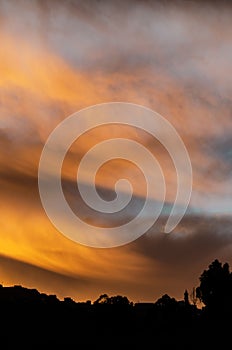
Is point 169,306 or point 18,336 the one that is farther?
point 169,306

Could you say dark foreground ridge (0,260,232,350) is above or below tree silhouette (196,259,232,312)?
below

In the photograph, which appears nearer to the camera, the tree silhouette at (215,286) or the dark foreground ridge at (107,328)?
the dark foreground ridge at (107,328)

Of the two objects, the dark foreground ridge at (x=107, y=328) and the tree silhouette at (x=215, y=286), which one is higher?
the tree silhouette at (x=215, y=286)

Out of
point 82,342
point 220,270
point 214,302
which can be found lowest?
A: point 82,342

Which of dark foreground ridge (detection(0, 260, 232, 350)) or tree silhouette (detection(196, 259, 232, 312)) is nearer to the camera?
dark foreground ridge (detection(0, 260, 232, 350))

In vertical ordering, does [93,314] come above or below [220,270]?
below

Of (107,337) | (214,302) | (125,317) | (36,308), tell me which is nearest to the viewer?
(107,337)

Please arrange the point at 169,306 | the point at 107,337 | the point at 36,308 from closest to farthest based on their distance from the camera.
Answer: the point at 107,337, the point at 36,308, the point at 169,306

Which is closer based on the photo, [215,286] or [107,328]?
[107,328]

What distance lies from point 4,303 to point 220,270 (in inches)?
1849

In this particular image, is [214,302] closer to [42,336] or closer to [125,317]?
[125,317]

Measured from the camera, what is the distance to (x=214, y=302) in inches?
3531

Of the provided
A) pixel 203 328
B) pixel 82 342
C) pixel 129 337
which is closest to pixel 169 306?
pixel 203 328

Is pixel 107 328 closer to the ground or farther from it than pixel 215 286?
closer to the ground
